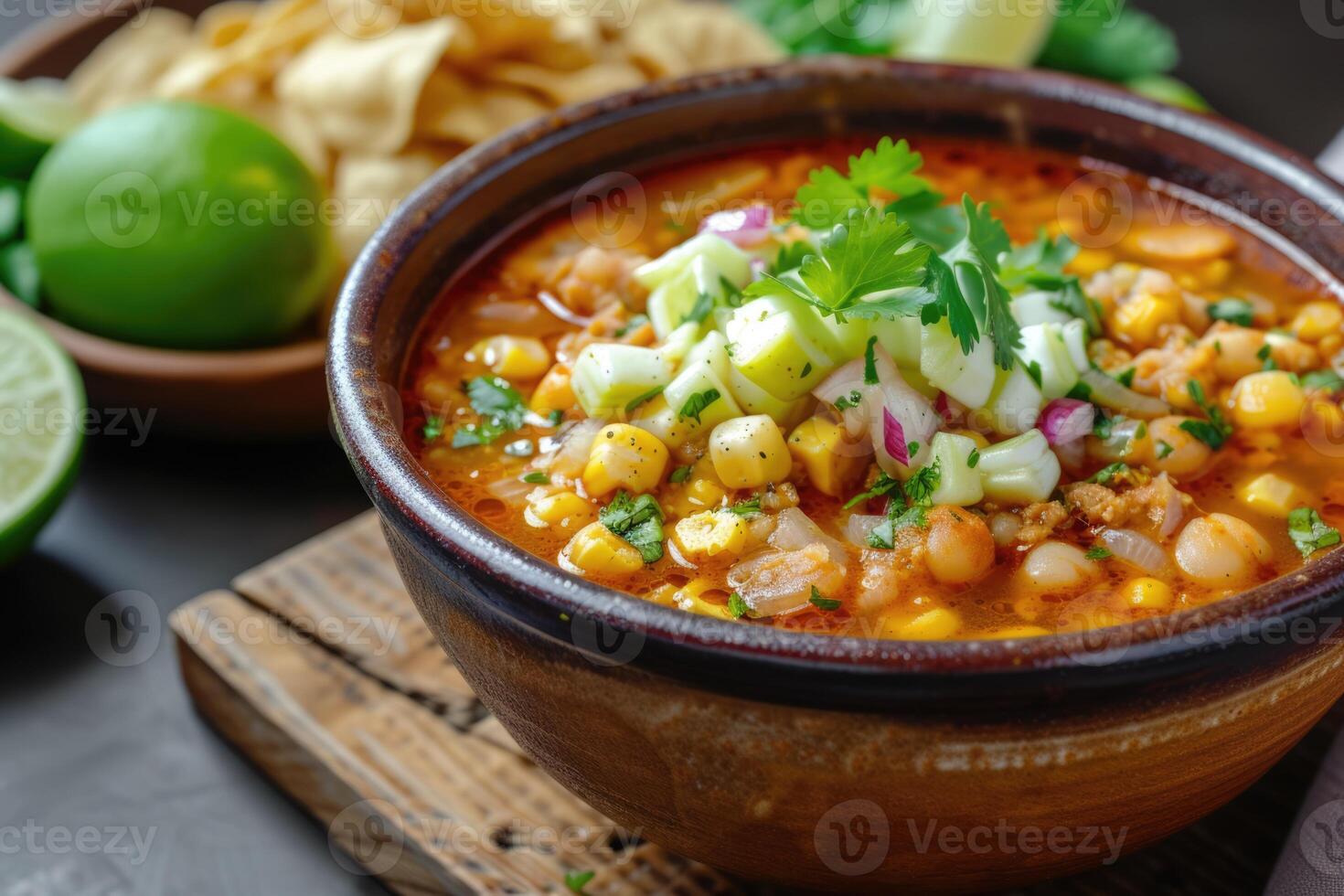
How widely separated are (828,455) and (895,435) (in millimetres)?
104

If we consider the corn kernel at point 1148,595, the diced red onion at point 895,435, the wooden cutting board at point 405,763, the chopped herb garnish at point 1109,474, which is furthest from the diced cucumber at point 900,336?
the wooden cutting board at point 405,763

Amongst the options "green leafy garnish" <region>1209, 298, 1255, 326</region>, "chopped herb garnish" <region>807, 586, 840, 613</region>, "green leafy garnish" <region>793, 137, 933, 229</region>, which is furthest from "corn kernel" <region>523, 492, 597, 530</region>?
"green leafy garnish" <region>1209, 298, 1255, 326</region>

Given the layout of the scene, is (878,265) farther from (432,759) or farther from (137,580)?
(137,580)

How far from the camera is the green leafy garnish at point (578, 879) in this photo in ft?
7.61

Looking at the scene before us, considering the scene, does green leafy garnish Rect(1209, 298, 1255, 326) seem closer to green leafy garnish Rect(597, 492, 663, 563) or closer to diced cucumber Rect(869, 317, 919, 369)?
diced cucumber Rect(869, 317, 919, 369)

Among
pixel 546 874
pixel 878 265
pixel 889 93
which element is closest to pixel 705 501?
pixel 878 265

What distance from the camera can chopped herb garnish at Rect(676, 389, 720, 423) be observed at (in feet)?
7.06

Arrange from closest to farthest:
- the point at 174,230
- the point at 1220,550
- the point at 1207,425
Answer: the point at 1220,550 < the point at 1207,425 < the point at 174,230

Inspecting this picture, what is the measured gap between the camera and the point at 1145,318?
2.51m

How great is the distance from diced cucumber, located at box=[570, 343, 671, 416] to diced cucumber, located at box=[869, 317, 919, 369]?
1.11 ft

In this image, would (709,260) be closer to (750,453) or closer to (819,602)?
(750,453)

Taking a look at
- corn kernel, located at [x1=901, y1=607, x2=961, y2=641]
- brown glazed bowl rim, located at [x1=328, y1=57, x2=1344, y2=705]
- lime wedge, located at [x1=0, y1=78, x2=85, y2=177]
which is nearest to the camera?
brown glazed bowl rim, located at [x1=328, y1=57, x2=1344, y2=705]

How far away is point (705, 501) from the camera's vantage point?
2.14 m

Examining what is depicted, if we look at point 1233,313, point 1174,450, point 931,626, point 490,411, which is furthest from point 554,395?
point 1233,313
